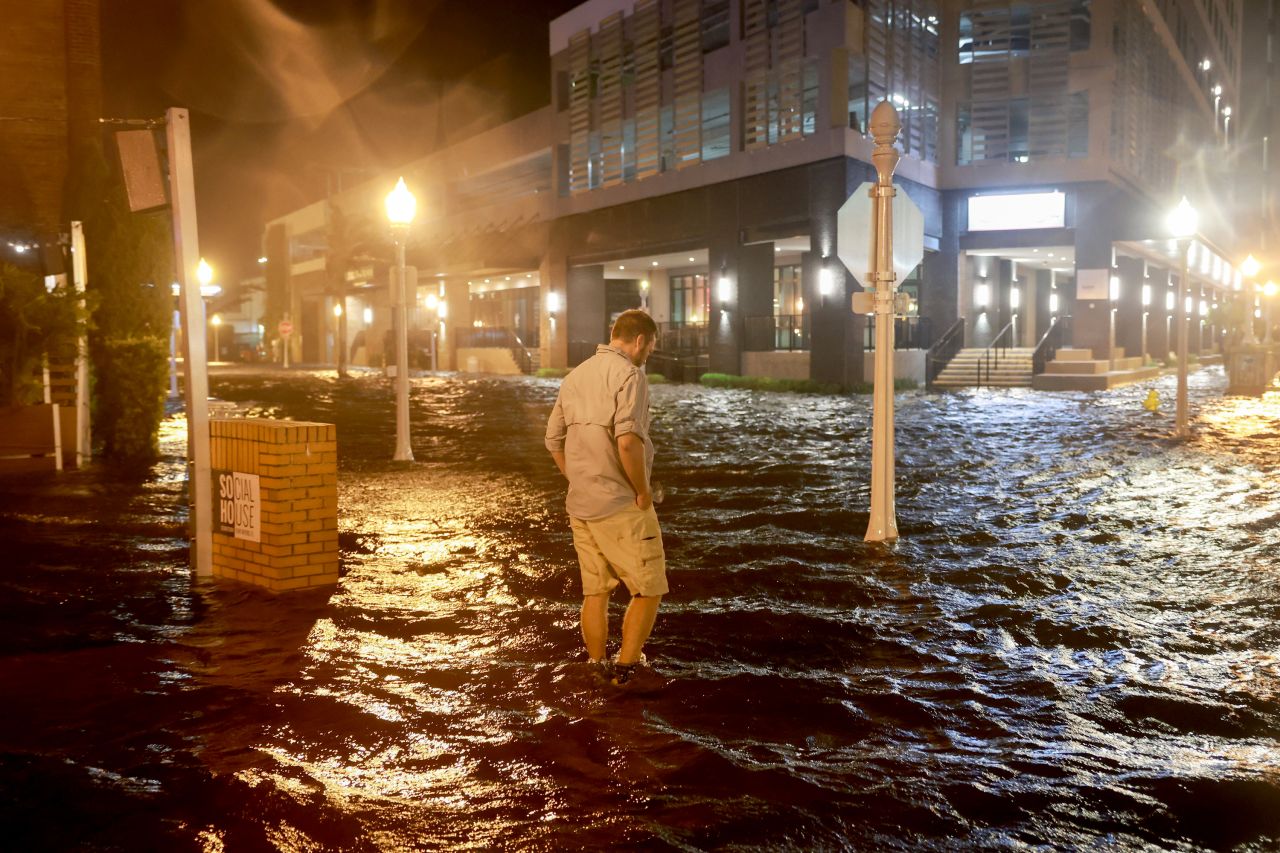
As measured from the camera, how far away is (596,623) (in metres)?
5.51

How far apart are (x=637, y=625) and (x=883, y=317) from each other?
452cm

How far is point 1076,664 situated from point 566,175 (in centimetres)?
4385

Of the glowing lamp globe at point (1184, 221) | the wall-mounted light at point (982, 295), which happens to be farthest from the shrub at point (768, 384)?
the glowing lamp globe at point (1184, 221)

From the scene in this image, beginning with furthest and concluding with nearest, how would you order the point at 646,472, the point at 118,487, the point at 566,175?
1. the point at 566,175
2. the point at 118,487
3. the point at 646,472

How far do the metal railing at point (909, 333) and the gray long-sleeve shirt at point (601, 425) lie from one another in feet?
102

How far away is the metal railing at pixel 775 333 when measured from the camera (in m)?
37.1

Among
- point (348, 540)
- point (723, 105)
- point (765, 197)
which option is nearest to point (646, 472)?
point (348, 540)

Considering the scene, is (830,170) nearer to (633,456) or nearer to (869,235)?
(869,235)

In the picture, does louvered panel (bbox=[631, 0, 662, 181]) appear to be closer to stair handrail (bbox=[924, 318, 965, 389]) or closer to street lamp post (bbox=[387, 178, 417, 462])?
stair handrail (bbox=[924, 318, 965, 389])

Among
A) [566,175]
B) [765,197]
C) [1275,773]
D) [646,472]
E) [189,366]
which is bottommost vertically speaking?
[1275,773]

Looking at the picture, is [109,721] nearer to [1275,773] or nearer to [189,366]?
[189,366]

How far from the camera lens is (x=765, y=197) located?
1419 inches

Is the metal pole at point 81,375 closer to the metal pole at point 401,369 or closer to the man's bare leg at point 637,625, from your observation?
the metal pole at point 401,369

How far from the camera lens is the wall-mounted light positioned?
41.8m
